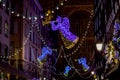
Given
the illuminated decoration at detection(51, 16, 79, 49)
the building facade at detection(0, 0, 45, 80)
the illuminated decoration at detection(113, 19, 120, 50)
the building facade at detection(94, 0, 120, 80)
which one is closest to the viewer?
the illuminated decoration at detection(113, 19, 120, 50)

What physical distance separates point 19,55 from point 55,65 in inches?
1519

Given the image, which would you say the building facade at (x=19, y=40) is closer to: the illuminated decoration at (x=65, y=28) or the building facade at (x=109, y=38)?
the illuminated decoration at (x=65, y=28)

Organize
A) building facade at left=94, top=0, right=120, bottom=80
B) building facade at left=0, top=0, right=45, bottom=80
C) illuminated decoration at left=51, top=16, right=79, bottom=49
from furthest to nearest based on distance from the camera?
illuminated decoration at left=51, top=16, right=79, bottom=49 < building facade at left=0, top=0, right=45, bottom=80 < building facade at left=94, top=0, right=120, bottom=80

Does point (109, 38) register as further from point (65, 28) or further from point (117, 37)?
point (65, 28)

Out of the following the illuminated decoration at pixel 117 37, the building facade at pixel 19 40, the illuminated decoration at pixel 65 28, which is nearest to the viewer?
the illuminated decoration at pixel 117 37

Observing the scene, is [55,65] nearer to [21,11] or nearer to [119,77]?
[21,11]

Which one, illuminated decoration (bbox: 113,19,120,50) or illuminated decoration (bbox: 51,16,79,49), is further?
illuminated decoration (bbox: 51,16,79,49)

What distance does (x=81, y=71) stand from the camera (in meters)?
84.7

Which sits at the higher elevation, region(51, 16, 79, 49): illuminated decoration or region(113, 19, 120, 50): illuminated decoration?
region(113, 19, 120, 50): illuminated decoration

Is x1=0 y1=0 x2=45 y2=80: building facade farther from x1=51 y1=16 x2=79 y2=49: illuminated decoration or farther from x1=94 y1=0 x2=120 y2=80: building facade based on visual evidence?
x1=94 y1=0 x2=120 y2=80: building facade

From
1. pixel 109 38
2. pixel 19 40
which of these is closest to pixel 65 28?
pixel 19 40

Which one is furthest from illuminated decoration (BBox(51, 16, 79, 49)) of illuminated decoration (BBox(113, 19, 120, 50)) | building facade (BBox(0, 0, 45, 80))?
illuminated decoration (BBox(113, 19, 120, 50))

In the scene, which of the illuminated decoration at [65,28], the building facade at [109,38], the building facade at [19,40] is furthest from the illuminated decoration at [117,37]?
the illuminated decoration at [65,28]

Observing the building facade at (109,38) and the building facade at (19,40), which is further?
the building facade at (19,40)
